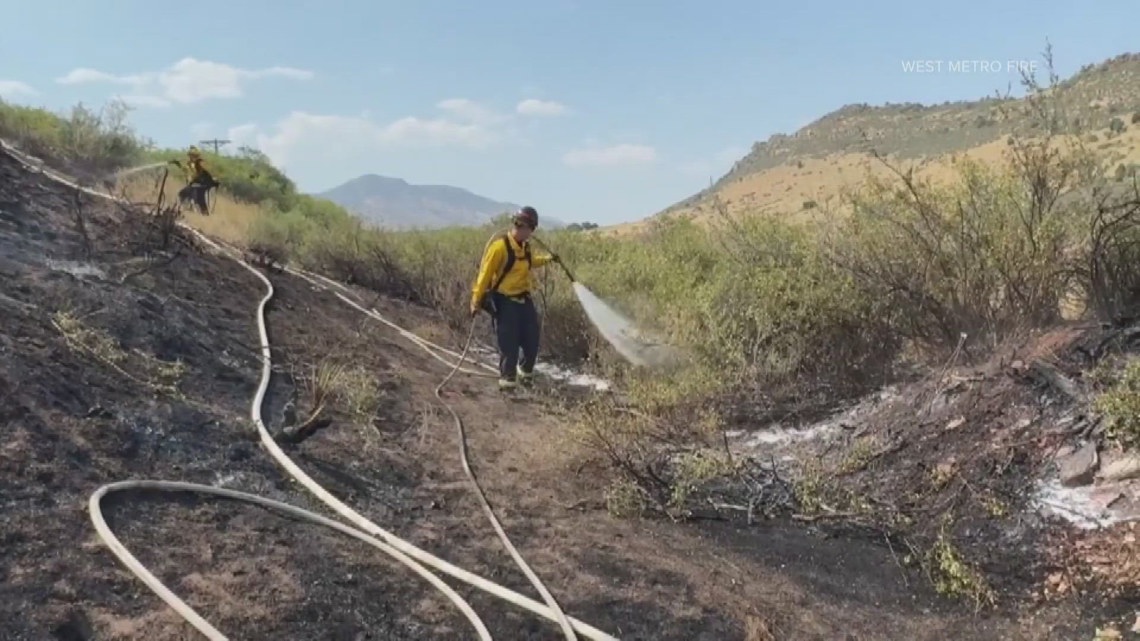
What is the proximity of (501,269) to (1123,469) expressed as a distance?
16.6 feet

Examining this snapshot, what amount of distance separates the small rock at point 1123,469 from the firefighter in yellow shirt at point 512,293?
4.88 meters

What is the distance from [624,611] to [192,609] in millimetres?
1790

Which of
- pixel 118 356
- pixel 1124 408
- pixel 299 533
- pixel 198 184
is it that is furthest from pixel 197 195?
pixel 1124 408

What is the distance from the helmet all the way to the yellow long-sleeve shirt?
166mm

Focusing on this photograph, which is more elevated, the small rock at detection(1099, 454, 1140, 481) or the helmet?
the helmet

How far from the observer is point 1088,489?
475 centimetres

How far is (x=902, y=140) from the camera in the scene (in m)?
47.8

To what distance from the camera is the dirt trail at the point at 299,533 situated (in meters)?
3.73

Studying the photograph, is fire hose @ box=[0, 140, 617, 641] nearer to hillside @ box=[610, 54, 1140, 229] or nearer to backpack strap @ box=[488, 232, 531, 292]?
backpack strap @ box=[488, 232, 531, 292]

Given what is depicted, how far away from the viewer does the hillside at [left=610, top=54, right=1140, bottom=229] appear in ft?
22.6

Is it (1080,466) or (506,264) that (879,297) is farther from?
(506,264)

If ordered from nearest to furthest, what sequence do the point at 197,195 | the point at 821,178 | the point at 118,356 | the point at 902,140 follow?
the point at 118,356 → the point at 197,195 → the point at 902,140 → the point at 821,178

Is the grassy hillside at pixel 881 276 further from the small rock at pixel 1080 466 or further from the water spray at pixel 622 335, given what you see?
the small rock at pixel 1080 466

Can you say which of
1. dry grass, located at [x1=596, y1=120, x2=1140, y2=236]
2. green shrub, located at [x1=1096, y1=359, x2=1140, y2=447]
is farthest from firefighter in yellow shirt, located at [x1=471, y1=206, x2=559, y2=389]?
green shrub, located at [x1=1096, y1=359, x2=1140, y2=447]
